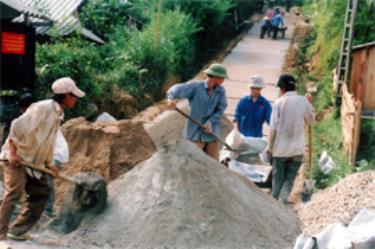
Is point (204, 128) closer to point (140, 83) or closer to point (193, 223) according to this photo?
point (193, 223)

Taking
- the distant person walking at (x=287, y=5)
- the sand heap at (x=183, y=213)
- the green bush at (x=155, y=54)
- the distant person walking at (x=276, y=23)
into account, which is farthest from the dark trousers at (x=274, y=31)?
the sand heap at (x=183, y=213)

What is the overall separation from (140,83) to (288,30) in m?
11.9

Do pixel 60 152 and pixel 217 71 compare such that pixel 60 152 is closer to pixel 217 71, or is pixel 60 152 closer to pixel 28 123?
pixel 28 123

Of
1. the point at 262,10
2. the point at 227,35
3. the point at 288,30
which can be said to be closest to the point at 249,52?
the point at 227,35

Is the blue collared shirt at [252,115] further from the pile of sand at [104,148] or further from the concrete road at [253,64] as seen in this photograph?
the concrete road at [253,64]

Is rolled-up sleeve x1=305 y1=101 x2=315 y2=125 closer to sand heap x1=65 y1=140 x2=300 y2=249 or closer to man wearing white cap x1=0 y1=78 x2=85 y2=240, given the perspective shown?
sand heap x1=65 y1=140 x2=300 y2=249

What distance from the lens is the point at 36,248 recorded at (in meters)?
6.15

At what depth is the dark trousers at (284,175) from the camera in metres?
7.79

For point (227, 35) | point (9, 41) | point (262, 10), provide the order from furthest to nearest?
point (262, 10)
point (227, 35)
point (9, 41)

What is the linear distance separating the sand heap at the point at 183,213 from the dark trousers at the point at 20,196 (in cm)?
42

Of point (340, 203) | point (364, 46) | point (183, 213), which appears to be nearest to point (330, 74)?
point (364, 46)

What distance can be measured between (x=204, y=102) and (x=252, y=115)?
2.43 ft

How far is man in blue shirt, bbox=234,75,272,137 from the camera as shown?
834cm

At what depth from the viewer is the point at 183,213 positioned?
6453 millimetres
